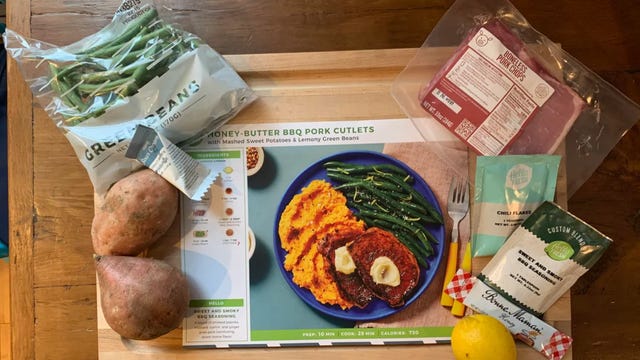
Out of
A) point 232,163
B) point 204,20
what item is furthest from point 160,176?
point 204,20

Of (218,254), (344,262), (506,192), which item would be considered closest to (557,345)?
(506,192)

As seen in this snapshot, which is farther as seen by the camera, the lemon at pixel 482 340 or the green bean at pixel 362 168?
the green bean at pixel 362 168

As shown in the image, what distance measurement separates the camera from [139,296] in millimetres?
758

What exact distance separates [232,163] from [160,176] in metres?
0.12

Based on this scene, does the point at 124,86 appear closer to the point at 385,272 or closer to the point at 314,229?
the point at 314,229

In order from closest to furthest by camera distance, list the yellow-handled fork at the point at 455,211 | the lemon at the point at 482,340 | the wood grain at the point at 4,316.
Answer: the lemon at the point at 482,340 < the yellow-handled fork at the point at 455,211 < the wood grain at the point at 4,316

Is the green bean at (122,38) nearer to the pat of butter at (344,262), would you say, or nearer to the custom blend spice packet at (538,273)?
the pat of butter at (344,262)

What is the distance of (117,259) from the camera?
2.60 feet

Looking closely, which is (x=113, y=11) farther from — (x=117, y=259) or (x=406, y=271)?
(x=406, y=271)

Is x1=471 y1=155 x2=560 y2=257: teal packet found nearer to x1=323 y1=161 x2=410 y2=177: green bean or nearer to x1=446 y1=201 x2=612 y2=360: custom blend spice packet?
x1=446 y1=201 x2=612 y2=360: custom blend spice packet

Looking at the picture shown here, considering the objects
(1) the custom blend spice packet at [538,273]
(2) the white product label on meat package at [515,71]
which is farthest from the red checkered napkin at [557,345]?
(2) the white product label on meat package at [515,71]

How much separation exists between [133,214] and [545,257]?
2.05ft

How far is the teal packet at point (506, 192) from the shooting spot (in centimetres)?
83

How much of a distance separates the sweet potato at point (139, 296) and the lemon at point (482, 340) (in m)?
0.41
